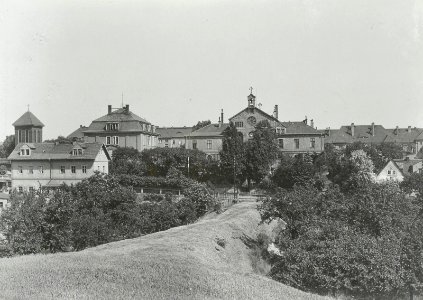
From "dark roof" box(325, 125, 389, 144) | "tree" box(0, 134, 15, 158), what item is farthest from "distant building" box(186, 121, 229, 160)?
"tree" box(0, 134, 15, 158)

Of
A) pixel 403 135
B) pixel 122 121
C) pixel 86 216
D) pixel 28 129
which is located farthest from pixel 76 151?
pixel 403 135

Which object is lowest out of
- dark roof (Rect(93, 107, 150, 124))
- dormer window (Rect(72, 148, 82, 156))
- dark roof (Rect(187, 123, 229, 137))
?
dormer window (Rect(72, 148, 82, 156))

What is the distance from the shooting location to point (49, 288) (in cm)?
1941

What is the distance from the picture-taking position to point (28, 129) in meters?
78.8

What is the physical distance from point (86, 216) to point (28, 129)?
4664 centimetres

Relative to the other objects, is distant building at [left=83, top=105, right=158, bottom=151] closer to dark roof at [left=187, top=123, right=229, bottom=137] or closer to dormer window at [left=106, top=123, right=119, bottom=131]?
dormer window at [left=106, top=123, right=119, bottom=131]

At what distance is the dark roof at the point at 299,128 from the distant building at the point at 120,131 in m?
26.0

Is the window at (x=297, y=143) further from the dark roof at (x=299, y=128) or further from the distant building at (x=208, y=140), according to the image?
the distant building at (x=208, y=140)

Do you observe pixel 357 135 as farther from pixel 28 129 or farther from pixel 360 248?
pixel 360 248

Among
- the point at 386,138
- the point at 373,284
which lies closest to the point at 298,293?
the point at 373,284

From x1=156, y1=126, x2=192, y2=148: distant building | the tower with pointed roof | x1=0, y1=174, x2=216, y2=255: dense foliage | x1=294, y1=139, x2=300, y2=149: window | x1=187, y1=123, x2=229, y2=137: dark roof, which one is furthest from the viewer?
x1=156, y1=126, x2=192, y2=148: distant building

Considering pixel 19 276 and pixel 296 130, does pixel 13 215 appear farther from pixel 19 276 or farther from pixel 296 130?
pixel 296 130

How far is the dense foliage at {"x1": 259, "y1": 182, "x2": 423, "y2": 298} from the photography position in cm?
2667

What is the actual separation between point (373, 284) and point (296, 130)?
187 feet
